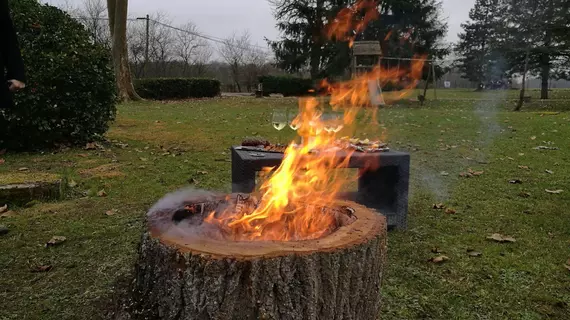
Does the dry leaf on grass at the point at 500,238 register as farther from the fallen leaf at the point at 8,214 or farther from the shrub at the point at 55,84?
the shrub at the point at 55,84

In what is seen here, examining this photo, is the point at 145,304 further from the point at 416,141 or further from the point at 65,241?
the point at 416,141

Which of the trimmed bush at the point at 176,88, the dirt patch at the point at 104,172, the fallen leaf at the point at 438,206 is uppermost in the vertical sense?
the trimmed bush at the point at 176,88

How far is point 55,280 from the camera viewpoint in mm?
2947

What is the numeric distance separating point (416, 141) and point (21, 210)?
6598 mm

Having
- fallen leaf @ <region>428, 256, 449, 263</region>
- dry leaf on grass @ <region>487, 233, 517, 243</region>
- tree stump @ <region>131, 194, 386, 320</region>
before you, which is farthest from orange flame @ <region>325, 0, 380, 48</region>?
tree stump @ <region>131, 194, 386, 320</region>

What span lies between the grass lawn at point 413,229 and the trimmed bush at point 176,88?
46.6ft

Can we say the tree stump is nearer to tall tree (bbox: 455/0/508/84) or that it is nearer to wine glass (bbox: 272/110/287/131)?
wine glass (bbox: 272/110/287/131)

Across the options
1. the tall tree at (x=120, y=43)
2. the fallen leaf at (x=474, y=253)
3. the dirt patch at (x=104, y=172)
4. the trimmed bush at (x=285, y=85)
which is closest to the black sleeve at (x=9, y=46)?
the dirt patch at (x=104, y=172)

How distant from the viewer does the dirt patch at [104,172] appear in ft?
18.3

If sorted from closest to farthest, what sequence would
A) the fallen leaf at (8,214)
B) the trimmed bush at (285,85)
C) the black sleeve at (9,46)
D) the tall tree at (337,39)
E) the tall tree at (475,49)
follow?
the black sleeve at (9,46), the fallen leaf at (8,214), the tall tree at (337,39), the trimmed bush at (285,85), the tall tree at (475,49)

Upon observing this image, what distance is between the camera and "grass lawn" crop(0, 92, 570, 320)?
2734 mm

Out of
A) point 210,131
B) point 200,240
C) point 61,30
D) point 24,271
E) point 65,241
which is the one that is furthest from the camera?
point 210,131

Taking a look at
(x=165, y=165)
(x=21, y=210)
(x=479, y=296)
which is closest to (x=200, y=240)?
(x=479, y=296)

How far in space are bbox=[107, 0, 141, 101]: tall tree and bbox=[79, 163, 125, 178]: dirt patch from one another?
10.1 m
